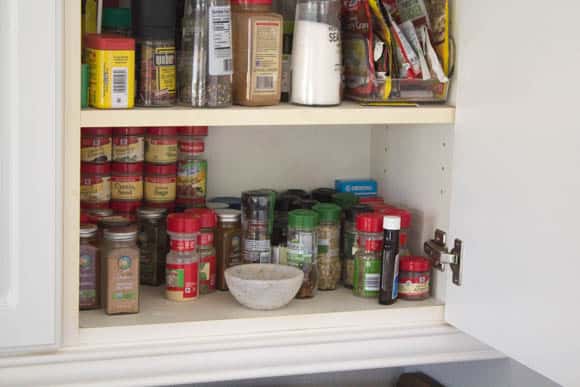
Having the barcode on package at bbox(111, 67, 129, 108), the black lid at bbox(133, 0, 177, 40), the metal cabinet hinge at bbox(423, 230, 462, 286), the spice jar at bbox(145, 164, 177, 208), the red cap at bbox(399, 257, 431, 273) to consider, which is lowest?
the red cap at bbox(399, 257, 431, 273)

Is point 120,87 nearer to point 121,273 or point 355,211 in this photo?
point 121,273

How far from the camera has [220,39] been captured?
1.32m

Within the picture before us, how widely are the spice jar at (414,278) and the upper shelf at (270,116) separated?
0.22 m

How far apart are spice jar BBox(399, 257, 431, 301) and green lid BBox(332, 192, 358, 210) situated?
0.17m

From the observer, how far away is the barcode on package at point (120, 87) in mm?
1277

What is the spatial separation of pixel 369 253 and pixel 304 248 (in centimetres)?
10

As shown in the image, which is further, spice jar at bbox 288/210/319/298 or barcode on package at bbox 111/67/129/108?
spice jar at bbox 288/210/319/298

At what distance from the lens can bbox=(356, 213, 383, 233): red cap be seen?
1459 millimetres

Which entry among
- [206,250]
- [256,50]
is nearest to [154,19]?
[256,50]

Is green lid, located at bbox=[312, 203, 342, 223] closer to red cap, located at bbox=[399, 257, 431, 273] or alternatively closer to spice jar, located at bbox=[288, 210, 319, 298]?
spice jar, located at bbox=[288, 210, 319, 298]

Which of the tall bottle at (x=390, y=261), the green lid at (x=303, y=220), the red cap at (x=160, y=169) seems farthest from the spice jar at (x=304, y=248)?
the red cap at (x=160, y=169)

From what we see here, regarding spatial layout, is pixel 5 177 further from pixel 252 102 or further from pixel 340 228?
pixel 340 228

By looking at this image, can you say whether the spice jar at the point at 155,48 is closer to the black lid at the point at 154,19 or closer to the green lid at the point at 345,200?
the black lid at the point at 154,19

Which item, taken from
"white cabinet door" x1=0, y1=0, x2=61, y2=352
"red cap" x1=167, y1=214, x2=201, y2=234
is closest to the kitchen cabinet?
"white cabinet door" x1=0, y1=0, x2=61, y2=352
